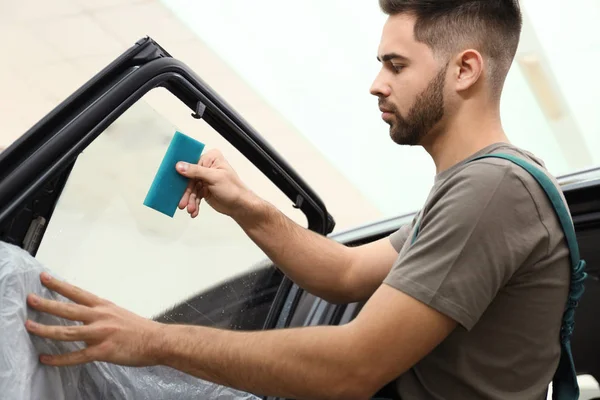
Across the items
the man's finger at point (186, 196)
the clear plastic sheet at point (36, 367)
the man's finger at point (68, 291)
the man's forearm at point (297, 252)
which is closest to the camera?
the clear plastic sheet at point (36, 367)

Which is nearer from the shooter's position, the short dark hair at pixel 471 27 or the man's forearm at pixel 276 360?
the man's forearm at pixel 276 360

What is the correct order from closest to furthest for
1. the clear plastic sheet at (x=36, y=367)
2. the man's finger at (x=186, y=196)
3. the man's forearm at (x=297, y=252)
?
1. the clear plastic sheet at (x=36, y=367)
2. the man's finger at (x=186, y=196)
3. the man's forearm at (x=297, y=252)

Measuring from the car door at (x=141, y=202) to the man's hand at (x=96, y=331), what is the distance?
0.46 ft

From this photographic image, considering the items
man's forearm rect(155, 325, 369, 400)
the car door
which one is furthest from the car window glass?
man's forearm rect(155, 325, 369, 400)

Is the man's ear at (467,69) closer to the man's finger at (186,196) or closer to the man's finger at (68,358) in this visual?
the man's finger at (186,196)

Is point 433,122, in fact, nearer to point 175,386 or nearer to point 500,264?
point 500,264

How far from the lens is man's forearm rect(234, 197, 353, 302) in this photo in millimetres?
1757

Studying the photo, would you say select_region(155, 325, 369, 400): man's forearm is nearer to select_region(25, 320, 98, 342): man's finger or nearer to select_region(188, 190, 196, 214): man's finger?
select_region(25, 320, 98, 342): man's finger

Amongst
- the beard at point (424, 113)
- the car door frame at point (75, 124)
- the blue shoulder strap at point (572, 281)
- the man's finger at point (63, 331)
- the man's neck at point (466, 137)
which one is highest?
the car door frame at point (75, 124)

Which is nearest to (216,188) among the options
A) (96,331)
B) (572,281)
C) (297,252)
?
(297,252)

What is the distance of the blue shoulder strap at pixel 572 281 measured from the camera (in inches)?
51.6

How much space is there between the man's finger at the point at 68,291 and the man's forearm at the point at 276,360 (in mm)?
129

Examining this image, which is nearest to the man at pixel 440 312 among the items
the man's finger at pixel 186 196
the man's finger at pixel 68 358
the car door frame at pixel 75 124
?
the man's finger at pixel 68 358

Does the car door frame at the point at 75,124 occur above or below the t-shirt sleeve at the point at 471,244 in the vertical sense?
→ above
